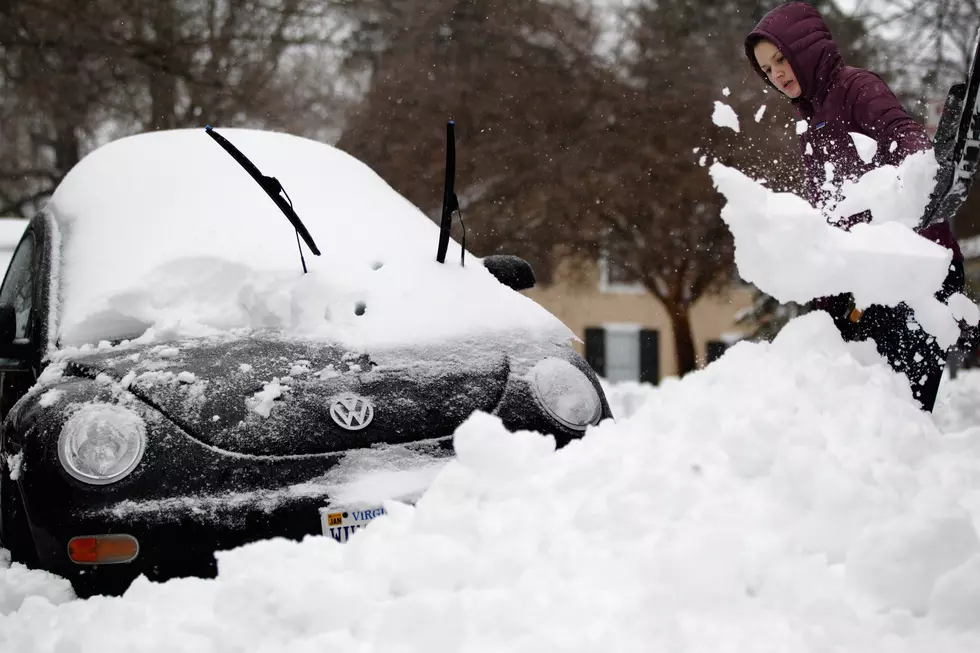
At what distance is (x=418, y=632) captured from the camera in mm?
2113

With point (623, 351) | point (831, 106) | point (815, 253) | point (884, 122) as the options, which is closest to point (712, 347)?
point (623, 351)

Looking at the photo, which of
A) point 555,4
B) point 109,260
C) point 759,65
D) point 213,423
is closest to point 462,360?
point 213,423

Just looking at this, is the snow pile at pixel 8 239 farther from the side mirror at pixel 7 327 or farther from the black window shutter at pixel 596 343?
the black window shutter at pixel 596 343

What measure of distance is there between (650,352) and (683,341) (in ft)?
37.6

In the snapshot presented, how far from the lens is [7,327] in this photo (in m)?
3.55

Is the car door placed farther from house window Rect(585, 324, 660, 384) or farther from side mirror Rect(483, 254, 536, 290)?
house window Rect(585, 324, 660, 384)

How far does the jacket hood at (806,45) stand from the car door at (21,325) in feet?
9.09

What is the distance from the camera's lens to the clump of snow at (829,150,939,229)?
11.4 ft

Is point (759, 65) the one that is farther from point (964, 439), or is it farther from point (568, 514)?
point (568, 514)

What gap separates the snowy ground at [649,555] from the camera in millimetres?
2059

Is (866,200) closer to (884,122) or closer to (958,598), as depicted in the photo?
(884,122)

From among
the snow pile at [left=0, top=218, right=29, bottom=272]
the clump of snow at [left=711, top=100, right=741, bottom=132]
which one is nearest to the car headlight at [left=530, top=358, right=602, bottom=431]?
the clump of snow at [left=711, top=100, right=741, bottom=132]

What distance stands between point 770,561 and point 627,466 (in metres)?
0.39

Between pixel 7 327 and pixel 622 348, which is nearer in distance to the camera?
pixel 7 327
